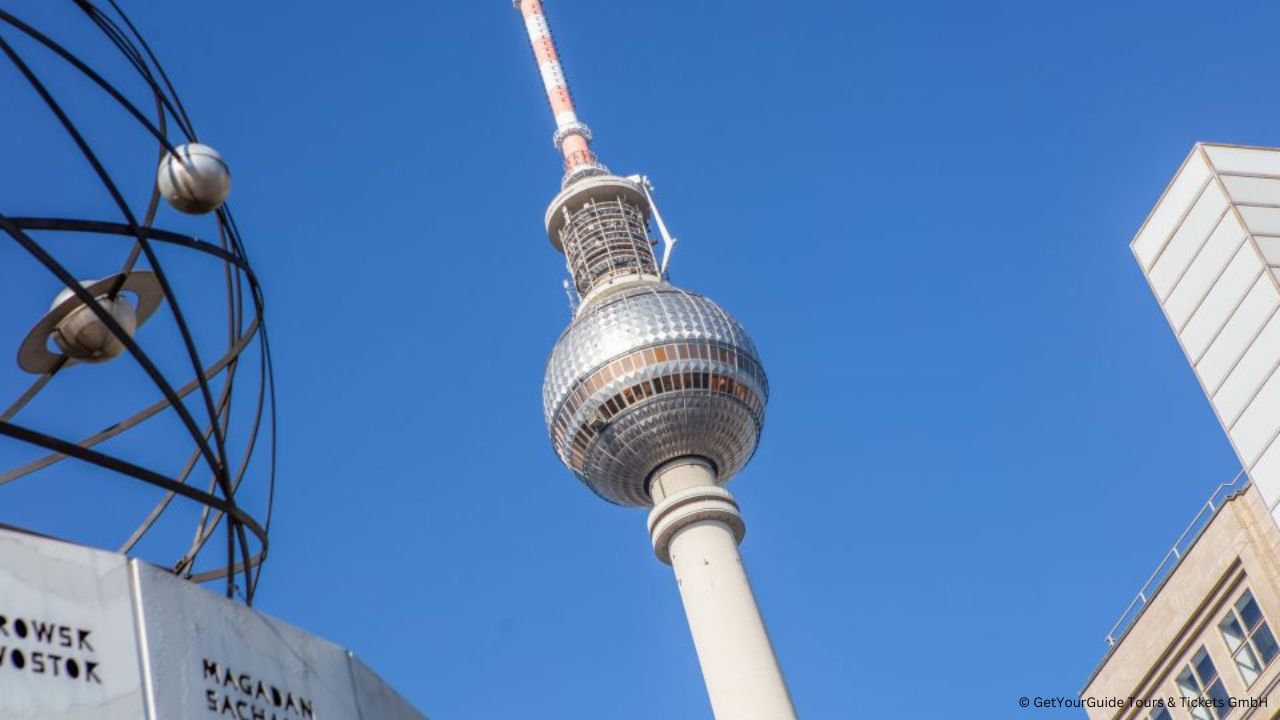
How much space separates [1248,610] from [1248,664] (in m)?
1.13

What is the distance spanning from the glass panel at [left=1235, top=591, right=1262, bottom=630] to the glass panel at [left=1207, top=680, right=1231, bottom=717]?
1.63 meters

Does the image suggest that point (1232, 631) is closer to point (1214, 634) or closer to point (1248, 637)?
point (1214, 634)

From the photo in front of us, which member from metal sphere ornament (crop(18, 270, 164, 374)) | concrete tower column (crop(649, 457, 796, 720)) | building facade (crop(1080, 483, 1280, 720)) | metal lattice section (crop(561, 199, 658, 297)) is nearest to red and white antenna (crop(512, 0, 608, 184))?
metal lattice section (crop(561, 199, 658, 297))

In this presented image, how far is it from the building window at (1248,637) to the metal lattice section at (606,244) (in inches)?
1316

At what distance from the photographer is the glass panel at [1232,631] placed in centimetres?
4200

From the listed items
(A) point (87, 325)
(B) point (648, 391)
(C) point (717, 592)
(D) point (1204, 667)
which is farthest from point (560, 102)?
(A) point (87, 325)

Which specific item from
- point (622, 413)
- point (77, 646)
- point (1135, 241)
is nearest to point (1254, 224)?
point (1135, 241)

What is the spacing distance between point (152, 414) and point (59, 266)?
2.94m

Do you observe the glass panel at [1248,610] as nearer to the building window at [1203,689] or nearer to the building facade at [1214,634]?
the building facade at [1214,634]

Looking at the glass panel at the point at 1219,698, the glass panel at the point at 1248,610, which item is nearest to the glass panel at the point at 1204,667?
the glass panel at the point at 1219,698

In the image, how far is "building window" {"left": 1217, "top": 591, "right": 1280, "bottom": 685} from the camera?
134 feet

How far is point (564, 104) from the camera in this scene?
81.1 m

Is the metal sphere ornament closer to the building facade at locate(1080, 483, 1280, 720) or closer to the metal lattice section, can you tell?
the building facade at locate(1080, 483, 1280, 720)

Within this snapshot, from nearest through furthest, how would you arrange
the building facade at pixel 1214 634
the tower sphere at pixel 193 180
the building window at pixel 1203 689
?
the tower sphere at pixel 193 180
the building facade at pixel 1214 634
the building window at pixel 1203 689
